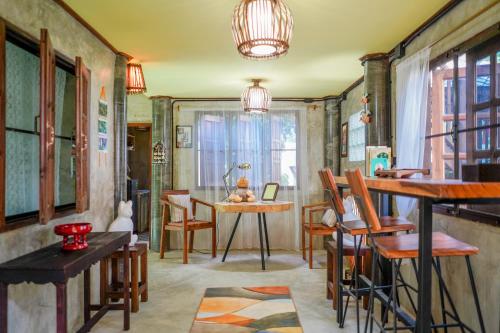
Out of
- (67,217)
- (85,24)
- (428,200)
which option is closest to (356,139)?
(85,24)

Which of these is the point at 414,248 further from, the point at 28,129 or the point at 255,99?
the point at 255,99

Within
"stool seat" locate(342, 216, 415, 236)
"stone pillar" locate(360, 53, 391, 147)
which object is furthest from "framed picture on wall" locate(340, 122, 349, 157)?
"stool seat" locate(342, 216, 415, 236)

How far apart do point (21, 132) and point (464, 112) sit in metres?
2.83

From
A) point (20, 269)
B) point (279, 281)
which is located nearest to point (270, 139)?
point (279, 281)

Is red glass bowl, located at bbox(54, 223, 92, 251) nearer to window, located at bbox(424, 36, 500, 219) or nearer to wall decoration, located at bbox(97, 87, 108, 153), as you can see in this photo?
wall decoration, located at bbox(97, 87, 108, 153)

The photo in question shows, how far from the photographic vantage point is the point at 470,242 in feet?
7.90

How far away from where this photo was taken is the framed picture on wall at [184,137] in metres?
6.20

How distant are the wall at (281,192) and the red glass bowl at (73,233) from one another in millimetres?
3773

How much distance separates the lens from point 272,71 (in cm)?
452

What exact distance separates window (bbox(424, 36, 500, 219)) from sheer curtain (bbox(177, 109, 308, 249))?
3.17m

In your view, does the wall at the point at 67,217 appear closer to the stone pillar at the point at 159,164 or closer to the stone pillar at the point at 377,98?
the stone pillar at the point at 159,164

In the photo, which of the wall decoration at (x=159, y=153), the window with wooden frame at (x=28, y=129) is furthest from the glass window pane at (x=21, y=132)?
the wall decoration at (x=159, y=153)

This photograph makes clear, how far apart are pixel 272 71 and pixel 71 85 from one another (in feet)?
7.23

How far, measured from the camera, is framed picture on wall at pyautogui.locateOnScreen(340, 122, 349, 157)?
223 inches
